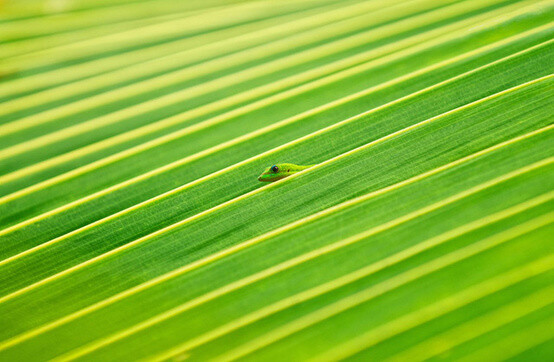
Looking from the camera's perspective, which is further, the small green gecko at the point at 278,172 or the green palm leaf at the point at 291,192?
the small green gecko at the point at 278,172

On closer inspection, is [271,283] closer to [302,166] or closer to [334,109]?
[302,166]

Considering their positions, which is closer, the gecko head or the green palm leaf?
the green palm leaf

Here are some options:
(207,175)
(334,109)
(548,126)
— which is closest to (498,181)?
(548,126)

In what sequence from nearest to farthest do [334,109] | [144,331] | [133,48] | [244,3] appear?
[144,331] → [334,109] → [133,48] → [244,3]

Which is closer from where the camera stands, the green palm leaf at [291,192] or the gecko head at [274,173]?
the green palm leaf at [291,192]

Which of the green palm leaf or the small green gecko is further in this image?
the small green gecko
